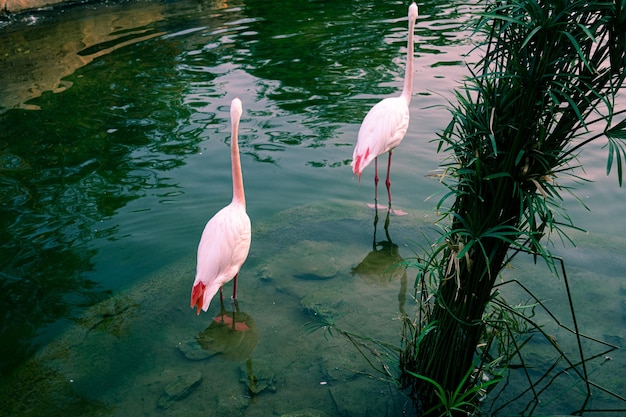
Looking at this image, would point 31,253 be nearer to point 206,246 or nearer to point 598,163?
point 206,246

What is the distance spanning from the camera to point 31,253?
490 cm

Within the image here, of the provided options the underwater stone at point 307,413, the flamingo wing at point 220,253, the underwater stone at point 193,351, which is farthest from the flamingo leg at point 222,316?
the underwater stone at point 307,413

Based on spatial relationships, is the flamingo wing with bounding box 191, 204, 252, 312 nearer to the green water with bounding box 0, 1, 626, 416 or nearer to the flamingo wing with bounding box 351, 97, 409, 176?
the green water with bounding box 0, 1, 626, 416

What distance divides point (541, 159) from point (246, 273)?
281 centimetres

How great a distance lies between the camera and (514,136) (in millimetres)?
2355

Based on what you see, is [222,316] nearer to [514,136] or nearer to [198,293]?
[198,293]

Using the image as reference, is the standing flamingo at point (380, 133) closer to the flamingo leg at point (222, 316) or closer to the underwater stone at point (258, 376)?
the flamingo leg at point (222, 316)

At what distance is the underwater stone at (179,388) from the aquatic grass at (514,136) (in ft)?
4.61

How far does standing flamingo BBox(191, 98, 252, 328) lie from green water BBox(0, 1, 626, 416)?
271 millimetres

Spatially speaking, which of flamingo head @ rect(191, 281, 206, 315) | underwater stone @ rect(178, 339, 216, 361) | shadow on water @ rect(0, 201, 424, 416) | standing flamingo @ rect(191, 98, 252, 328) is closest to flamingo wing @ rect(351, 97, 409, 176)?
shadow on water @ rect(0, 201, 424, 416)

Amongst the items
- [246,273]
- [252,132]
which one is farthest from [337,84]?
[246,273]

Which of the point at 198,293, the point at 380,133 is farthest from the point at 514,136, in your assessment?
the point at 380,133

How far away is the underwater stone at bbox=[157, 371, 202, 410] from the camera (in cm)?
338

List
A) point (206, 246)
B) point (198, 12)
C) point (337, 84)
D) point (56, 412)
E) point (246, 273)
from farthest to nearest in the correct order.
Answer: point (198, 12) < point (337, 84) < point (246, 273) < point (206, 246) < point (56, 412)
